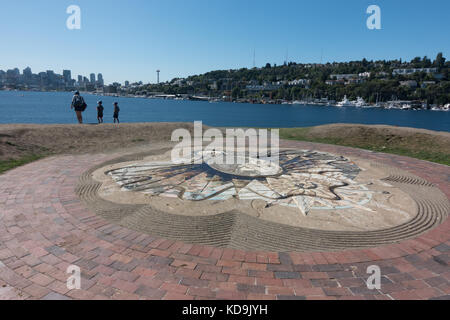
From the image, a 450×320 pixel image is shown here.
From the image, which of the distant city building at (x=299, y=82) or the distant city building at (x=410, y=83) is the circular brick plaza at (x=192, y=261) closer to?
the distant city building at (x=410, y=83)

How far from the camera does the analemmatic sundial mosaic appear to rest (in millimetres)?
4645

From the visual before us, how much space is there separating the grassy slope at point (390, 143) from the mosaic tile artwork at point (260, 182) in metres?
4.41

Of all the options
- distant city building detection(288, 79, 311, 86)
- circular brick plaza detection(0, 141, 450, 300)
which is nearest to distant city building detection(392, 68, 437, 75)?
distant city building detection(288, 79, 311, 86)

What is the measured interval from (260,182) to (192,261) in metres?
3.91

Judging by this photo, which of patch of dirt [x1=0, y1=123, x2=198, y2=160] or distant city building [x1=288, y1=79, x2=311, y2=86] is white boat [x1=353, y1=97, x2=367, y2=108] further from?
patch of dirt [x1=0, y1=123, x2=198, y2=160]

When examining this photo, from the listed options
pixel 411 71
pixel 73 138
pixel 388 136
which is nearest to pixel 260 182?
pixel 73 138

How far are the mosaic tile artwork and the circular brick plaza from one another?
4.09 feet

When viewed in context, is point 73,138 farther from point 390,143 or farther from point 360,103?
point 360,103

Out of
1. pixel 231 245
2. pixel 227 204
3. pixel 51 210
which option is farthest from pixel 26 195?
pixel 231 245

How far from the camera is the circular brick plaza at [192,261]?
10.6 ft

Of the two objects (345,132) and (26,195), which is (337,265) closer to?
(26,195)

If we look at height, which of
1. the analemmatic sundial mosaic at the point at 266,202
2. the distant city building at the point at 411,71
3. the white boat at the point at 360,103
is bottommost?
the analemmatic sundial mosaic at the point at 266,202

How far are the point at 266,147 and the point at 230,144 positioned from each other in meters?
1.86

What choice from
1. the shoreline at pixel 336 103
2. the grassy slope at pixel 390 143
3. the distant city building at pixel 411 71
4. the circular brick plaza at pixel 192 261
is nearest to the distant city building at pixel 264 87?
the shoreline at pixel 336 103
